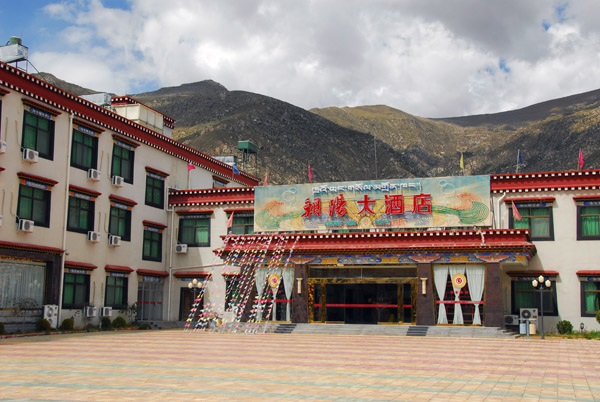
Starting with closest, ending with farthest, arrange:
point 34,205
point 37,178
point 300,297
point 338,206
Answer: point 37,178
point 34,205
point 300,297
point 338,206

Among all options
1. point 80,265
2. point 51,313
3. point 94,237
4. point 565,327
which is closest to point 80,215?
point 94,237

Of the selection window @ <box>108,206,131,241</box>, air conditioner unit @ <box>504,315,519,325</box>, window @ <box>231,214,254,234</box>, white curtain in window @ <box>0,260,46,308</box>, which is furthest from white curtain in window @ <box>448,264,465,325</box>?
white curtain in window @ <box>0,260,46,308</box>

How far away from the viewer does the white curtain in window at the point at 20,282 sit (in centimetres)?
2656

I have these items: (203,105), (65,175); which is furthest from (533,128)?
(65,175)

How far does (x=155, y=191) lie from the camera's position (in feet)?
124

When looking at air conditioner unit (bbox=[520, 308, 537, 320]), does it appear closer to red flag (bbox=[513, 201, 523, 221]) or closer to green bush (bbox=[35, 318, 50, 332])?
red flag (bbox=[513, 201, 523, 221])

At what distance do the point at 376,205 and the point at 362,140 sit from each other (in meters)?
110

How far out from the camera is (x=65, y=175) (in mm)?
30141

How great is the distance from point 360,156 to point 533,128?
36346mm

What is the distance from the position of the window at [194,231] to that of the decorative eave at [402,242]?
414 centimetres

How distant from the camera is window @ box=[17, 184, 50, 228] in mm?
27672

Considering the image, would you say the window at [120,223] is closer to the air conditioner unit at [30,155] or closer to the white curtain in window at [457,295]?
the air conditioner unit at [30,155]

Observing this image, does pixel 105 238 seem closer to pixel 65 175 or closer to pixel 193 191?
pixel 65 175

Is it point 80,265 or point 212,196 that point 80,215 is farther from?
point 212,196
